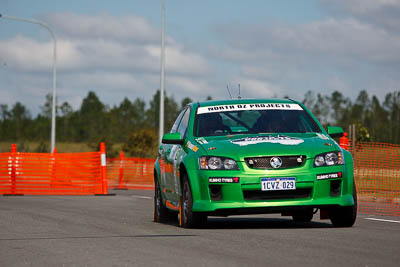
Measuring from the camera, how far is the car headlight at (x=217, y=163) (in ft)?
33.3

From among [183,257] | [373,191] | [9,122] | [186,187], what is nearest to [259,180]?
[186,187]

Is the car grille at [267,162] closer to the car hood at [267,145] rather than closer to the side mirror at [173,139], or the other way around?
the car hood at [267,145]

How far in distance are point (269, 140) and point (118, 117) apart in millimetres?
153611

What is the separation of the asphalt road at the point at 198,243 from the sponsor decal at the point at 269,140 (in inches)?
41.2

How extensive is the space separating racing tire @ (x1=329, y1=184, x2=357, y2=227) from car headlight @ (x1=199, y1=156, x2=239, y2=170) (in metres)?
1.48

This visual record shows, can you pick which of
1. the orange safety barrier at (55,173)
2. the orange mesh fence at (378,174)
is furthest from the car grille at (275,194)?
the orange safety barrier at (55,173)

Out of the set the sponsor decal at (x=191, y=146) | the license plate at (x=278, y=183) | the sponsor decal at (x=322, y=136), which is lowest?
the license plate at (x=278, y=183)

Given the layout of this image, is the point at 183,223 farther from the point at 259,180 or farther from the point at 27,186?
the point at 27,186

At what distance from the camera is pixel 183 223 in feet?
35.8

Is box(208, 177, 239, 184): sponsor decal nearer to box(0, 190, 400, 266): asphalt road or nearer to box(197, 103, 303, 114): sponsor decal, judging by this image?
box(0, 190, 400, 266): asphalt road

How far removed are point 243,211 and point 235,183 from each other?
14.3 inches

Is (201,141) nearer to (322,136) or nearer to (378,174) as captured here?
(322,136)

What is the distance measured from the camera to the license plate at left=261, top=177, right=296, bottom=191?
1001 cm

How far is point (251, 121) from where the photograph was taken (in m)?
11.4
